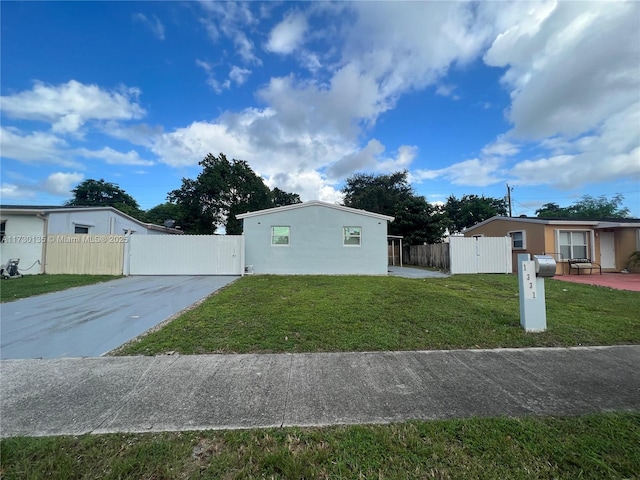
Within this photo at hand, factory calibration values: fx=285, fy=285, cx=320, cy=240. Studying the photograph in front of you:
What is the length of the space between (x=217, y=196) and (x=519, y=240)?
27201mm

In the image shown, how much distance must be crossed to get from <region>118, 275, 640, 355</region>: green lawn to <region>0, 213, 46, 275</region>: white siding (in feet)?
38.5

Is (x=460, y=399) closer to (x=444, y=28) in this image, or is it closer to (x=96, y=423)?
(x=96, y=423)

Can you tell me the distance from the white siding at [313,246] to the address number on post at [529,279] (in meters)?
9.61

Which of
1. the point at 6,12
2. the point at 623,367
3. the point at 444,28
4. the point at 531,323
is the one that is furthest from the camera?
the point at 444,28

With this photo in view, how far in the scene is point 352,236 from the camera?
14773 millimetres

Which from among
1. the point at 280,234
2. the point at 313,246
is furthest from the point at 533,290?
the point at 280,234

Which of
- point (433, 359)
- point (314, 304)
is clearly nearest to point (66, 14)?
point (314, 304)

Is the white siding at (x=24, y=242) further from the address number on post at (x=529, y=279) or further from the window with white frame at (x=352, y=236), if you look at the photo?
the address number on post at (x=529, y=279)

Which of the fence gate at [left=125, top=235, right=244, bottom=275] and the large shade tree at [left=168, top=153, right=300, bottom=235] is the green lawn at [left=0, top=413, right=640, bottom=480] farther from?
the large shade tree at [left=168, top=153, right=300, bottom=235]

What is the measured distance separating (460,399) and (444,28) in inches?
388

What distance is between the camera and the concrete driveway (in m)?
4.38

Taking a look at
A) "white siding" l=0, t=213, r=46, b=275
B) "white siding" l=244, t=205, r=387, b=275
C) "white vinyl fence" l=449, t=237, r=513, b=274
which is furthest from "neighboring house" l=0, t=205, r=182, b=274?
"white vinyl fence" l=449, t=237, r=513, b=274

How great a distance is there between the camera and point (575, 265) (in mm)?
14578

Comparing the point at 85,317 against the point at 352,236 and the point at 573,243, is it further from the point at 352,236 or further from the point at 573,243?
the point at 573,243
